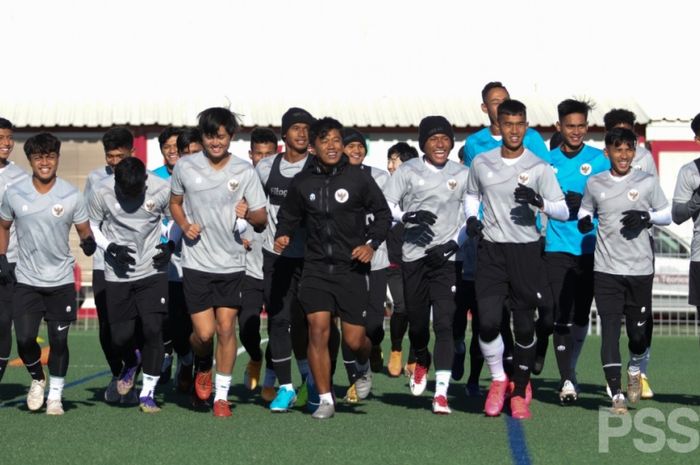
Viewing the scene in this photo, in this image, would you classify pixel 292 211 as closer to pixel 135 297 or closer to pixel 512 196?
pixel 135 297

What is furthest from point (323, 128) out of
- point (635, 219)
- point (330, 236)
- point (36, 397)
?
point (36, 397)

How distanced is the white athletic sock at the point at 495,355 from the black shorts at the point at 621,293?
31.5 inches

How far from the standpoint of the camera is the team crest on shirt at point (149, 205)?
11.7 metres

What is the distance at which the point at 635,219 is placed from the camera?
11.1 meters

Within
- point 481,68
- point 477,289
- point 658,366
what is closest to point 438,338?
point 477,289

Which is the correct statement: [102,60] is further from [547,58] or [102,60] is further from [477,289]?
[477,289]

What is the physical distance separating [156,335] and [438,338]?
7.08ft

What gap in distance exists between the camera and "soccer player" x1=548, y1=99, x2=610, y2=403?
12.1 meters

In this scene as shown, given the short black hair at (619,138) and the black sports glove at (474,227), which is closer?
the black sports glove at (474,227)

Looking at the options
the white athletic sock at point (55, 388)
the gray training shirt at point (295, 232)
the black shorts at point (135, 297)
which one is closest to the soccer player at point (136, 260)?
the black shorts at point (135, 297)

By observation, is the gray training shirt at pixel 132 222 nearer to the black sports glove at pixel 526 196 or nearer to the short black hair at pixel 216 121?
the short black hair at pixel 216 121

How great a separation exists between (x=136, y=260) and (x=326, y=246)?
1.56 m

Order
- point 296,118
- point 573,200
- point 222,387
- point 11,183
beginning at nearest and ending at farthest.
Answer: point 222,387
point 573,200
point 11,183
point 296,118

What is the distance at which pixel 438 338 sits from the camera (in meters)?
11.6
